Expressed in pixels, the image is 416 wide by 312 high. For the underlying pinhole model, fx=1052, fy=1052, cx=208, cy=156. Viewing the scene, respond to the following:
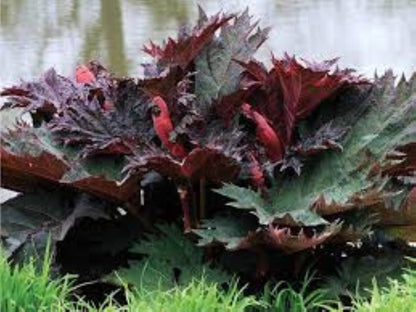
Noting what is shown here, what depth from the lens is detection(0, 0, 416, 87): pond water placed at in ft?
27.9

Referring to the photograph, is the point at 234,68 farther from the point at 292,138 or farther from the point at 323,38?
the point at 323,38

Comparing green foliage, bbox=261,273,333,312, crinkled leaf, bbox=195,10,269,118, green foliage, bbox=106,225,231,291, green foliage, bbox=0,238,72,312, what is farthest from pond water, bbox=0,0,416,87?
green foliage, bbox=0,238,72,312

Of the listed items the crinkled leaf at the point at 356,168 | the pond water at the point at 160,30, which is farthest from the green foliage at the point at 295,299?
the pond water at the point at 160,30

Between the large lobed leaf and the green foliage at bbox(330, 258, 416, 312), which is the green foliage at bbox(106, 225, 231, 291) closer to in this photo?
the large lobed leaf

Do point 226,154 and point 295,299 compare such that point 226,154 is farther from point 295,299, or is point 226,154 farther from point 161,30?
point 161,30

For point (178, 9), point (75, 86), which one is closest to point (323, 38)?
point (178, 9)

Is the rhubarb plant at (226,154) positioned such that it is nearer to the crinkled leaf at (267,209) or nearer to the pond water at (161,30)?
the crinkled leaf at (267,209)

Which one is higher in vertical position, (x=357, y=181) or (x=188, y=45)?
(x=188, y=45)

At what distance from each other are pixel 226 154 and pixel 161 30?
265 inches

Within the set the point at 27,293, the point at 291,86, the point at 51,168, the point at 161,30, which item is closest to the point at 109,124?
the point at 51,168

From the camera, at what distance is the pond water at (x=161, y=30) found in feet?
27.9

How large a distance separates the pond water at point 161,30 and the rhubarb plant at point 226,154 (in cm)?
458

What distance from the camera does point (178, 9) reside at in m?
11.1

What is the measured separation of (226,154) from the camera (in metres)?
3.09
